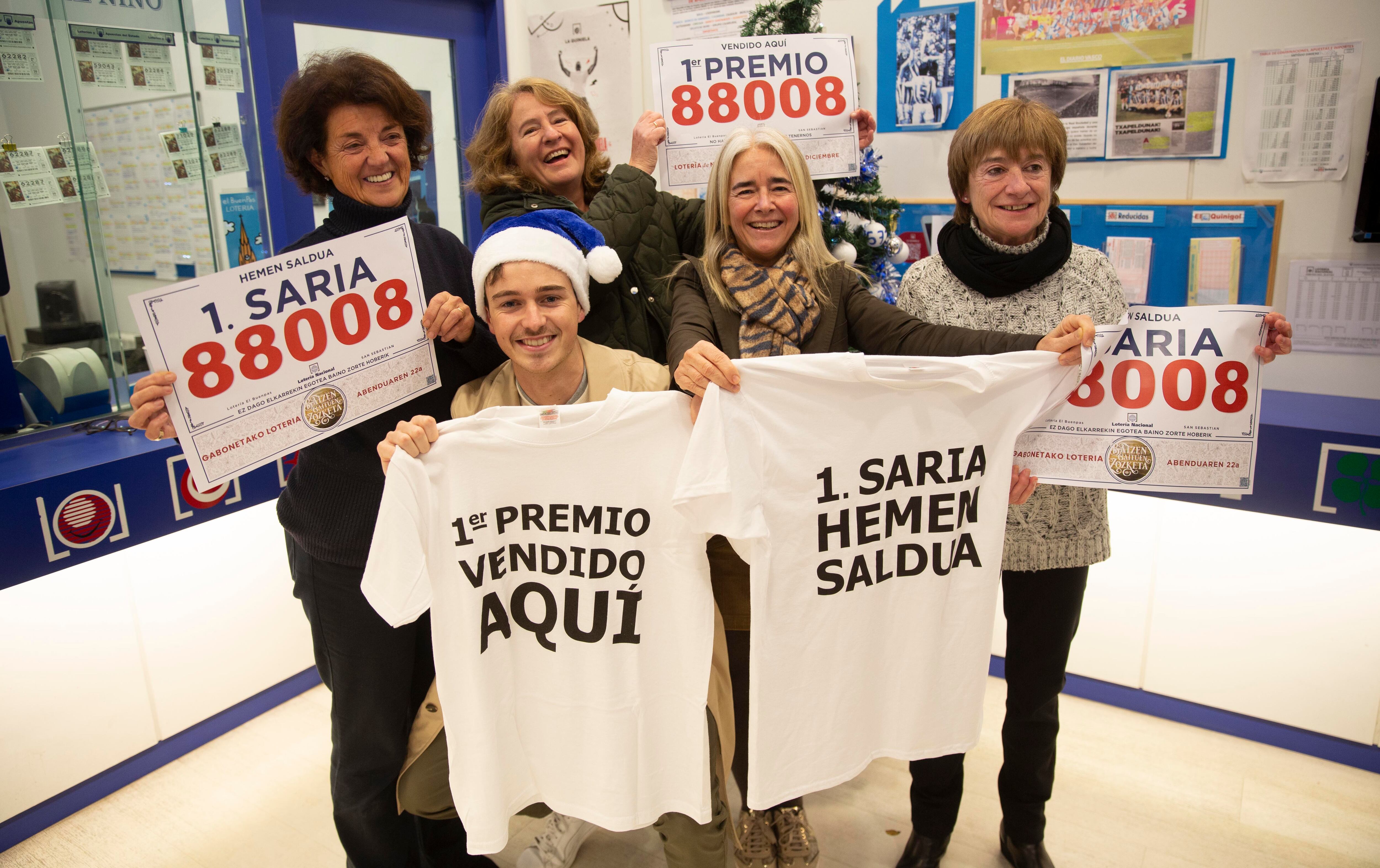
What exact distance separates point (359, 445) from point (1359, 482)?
2.53 meters

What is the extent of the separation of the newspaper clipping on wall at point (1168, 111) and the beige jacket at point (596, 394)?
218cm

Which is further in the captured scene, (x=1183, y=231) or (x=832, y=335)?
(x=1183, y=231)

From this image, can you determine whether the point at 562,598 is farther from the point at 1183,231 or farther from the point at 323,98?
the point at 1183,231

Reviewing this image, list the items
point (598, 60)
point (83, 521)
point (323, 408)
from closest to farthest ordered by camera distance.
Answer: point (323, 408) < point (83, 521) < point (598, 60)

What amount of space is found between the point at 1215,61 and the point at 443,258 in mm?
2625

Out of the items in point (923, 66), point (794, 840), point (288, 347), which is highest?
point (923, 66)

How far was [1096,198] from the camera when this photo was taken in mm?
3086

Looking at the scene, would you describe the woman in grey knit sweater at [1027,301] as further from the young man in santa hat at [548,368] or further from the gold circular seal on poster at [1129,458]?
the young man in santa hat at [548,368]

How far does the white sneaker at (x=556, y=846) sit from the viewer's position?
2252 millimetres

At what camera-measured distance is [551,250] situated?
166cm

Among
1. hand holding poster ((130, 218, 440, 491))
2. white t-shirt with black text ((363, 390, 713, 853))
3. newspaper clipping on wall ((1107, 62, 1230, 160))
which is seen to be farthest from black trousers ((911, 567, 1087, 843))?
newspaper clipping on wall ((1107, 62, 1230, 160))

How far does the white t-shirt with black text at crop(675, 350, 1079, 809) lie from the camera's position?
1.48 metres

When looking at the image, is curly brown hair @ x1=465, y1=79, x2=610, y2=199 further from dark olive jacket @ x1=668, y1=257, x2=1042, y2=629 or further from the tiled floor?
the tiled floor

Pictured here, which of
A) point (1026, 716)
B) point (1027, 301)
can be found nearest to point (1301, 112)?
point (1027, 301)
